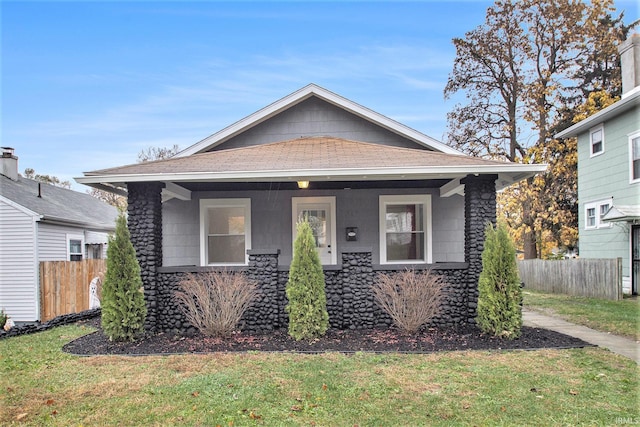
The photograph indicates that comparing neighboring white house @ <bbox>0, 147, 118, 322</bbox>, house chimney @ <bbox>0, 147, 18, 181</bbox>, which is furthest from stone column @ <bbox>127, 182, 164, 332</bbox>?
house chimney @ <bbox>0, 147, 18, 181</bbox>

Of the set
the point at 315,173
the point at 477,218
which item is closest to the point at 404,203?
the point at 477,218

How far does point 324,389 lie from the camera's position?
439cm

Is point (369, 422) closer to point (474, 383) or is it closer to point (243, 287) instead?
point (474, 383)

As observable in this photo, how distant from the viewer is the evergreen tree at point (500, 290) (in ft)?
21.5

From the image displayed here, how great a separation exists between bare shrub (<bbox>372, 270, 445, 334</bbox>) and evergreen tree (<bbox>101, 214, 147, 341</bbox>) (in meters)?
4.02

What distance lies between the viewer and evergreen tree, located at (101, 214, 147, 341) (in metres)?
6.69

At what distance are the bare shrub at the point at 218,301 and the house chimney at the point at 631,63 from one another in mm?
13630

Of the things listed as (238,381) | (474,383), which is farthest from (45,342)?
(474,383)

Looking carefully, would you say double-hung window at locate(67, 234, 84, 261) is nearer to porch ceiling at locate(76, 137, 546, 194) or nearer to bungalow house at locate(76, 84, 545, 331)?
bungalow house at locate(76, 84, 545, 331)

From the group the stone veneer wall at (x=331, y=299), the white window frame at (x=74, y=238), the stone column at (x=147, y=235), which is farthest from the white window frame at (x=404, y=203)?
the white window frame at (x=74, y=238)

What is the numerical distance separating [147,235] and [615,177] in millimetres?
13759

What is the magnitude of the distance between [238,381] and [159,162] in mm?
5357

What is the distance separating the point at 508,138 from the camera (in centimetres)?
2083

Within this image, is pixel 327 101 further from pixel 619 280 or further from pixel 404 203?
pixel 619 280
